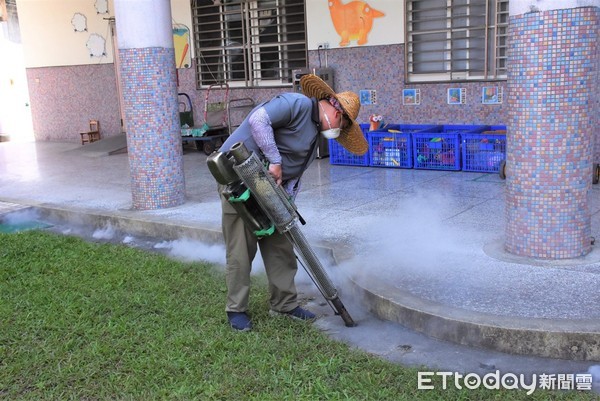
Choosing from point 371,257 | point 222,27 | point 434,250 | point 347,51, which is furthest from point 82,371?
point 222,27

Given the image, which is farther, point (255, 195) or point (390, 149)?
point (390, 149)

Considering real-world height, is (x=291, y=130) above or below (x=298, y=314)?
above

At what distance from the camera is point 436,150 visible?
937 cm

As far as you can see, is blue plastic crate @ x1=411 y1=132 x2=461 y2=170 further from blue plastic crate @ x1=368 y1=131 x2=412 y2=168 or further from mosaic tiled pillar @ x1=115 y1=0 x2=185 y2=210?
mosaic tiled pillar @ x1=115 y1=0 x2=185 y2=210

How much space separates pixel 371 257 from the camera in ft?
18.1

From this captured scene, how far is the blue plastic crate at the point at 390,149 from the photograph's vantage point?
960 centimetres

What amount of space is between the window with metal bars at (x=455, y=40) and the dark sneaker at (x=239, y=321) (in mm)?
6377

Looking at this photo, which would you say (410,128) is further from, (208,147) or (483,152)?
(208,147)

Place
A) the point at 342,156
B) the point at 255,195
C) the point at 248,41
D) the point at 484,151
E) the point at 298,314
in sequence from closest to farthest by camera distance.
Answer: the point at 255,195 < the point at 298,314 < the point at 484,151 < the point at 342,156 < the point at 248,41

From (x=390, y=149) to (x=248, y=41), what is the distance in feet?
13.4

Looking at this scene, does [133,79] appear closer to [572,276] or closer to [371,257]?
[371,257]

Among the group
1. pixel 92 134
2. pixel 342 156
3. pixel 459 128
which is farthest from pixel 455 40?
pixel 92 134

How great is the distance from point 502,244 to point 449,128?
15.0ft

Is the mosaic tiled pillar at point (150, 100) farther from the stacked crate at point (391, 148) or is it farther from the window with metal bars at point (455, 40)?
the window with metal bars at point (455, 40)
